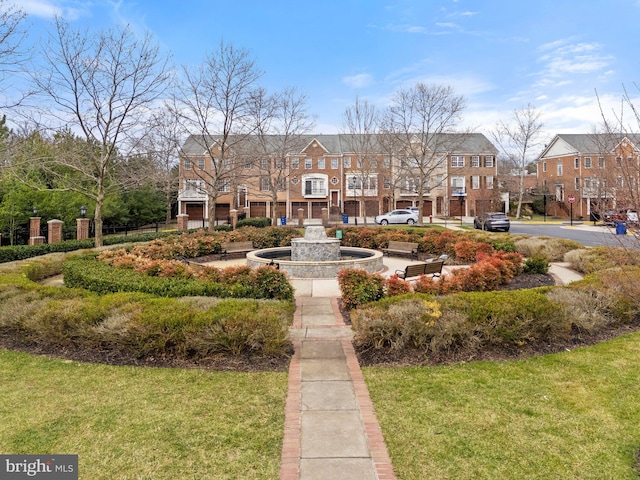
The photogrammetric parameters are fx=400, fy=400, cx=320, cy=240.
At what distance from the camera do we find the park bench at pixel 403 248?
17133mm

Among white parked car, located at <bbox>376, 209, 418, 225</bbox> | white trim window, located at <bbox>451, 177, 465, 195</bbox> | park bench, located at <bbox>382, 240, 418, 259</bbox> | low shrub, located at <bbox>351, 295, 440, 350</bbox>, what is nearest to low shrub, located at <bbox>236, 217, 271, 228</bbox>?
white parked car, located at <bbox>376, 209, 418, 225</bbox>

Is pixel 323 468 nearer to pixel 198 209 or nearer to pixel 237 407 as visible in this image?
pixel 237 407

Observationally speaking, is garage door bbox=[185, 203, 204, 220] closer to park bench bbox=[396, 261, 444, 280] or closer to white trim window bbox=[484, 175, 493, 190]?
white trim window bbox=[484, 175, 493, 190]

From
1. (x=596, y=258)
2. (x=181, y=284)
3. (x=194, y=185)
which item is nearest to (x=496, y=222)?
(x=596, y=258)

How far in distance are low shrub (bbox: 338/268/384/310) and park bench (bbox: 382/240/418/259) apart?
8296 millimetres

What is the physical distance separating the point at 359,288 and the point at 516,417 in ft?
15.1

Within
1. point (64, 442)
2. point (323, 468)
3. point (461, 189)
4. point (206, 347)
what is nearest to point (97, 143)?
point (206, 347)

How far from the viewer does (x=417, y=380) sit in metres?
5.68

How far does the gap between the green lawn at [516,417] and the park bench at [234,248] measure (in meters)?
13.1

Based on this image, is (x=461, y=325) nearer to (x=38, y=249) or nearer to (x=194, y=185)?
(x=38, y=249)

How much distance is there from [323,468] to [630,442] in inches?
128

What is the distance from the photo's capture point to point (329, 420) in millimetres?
4531

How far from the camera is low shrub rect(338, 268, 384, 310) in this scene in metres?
8.89

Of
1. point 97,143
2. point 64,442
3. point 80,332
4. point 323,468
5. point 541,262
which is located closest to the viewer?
point 323,468
